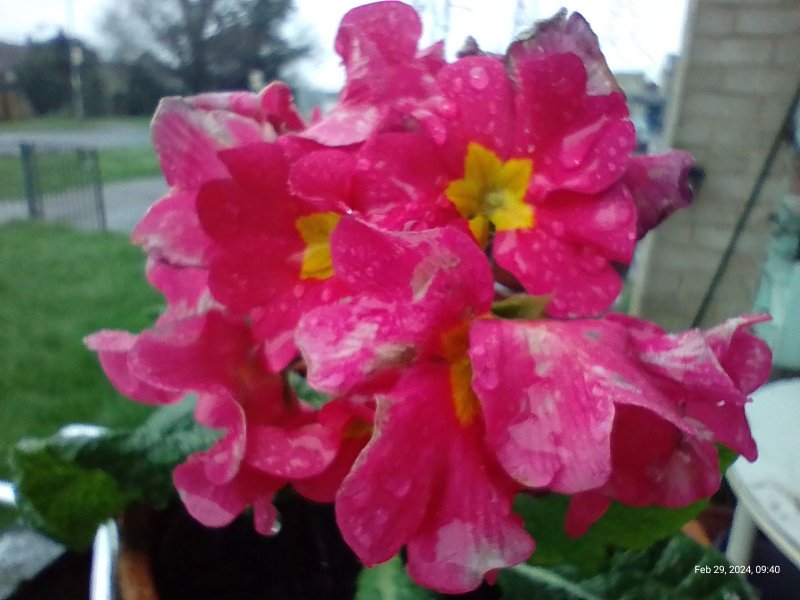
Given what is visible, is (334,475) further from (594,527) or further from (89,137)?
(89,137)

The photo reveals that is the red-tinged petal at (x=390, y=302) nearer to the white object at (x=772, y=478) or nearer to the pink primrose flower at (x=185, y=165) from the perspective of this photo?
the pink primrose flower at (x=185, y=165)

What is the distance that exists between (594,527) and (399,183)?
0.19 meters

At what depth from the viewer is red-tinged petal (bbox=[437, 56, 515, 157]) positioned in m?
0.23

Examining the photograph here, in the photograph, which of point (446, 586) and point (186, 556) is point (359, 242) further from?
point (186, 556)

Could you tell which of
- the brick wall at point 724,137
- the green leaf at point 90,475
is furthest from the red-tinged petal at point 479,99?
the brick wall at point 724,137

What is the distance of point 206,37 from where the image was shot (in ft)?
2.53

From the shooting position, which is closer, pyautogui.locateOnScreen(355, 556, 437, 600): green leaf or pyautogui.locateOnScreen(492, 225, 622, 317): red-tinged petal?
pyautogui.locateOnScreen(492, 225, 622, 317): red-tinged petal

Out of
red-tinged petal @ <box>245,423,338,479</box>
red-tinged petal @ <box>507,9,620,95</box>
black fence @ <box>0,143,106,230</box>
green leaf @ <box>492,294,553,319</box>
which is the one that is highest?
red-tinged petal @ <box>507,9,620,95</box>

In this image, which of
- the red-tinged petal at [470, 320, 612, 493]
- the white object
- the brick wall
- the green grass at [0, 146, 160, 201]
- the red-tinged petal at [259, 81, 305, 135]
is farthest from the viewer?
the brick wall

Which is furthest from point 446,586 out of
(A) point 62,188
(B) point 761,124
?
(B) point 761,124

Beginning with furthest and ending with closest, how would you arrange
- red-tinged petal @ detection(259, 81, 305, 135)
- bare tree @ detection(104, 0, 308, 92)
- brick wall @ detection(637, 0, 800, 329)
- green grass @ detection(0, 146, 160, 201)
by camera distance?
1. brick wall @ detection(637, 0, 800, 329)
2. green grass @ detection(0, 146, 160, 201)
3. bare tree @ detection(104, 0, 308, 92)
4. red-tinged petal @ detection(259, 81, 305, 135)

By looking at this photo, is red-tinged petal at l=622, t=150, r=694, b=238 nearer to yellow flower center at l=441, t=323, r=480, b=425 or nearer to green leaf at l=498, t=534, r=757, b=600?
yellow flower center at l=441, t=323, r=480, b=425

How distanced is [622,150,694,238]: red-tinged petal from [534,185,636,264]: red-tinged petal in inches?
0.6

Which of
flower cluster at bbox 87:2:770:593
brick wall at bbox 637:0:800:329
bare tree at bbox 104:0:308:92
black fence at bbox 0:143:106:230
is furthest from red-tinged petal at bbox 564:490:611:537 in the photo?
brick wall at bbox 637:0:800:329
